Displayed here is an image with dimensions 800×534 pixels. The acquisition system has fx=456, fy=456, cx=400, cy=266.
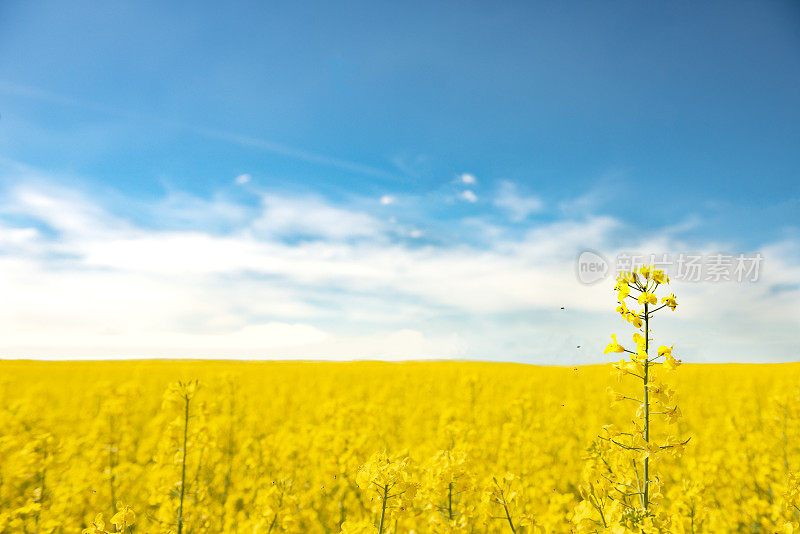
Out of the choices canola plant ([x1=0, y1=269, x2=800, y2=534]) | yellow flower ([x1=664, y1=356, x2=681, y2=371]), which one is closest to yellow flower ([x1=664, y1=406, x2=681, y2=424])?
canola plant ([x1=0, y1=269, x2=800, y2=534])

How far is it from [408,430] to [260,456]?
112 inches

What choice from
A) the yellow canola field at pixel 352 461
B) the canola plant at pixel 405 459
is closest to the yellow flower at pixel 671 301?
the canola plant at pixel 405 459

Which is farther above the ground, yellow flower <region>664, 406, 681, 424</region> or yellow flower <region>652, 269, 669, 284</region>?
yellow flower <region>652, 269, 669, 284</region>

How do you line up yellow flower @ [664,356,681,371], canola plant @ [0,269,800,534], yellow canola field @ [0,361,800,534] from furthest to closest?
yellow canola field @ [0,361,800,534] < canola plant @ [0,269,800,534] < yellow flower @ [664,356,681,371]

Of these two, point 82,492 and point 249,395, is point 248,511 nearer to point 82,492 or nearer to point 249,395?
point 82,492

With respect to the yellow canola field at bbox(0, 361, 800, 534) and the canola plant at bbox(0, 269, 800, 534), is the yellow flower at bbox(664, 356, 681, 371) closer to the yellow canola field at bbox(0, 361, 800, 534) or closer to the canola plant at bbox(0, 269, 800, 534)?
the canola plant at bbox(0, 269, 800, 534)

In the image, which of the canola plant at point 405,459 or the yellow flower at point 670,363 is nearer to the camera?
the yellow flower at point 670,363

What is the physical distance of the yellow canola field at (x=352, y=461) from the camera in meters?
3.56

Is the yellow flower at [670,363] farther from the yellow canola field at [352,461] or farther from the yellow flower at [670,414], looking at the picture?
the yellow canola field at [352,461]

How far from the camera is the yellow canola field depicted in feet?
11.7

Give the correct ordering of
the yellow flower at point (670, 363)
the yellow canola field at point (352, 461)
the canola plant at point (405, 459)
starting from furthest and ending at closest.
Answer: the yellow canola field at point (352, 461), the canola plant at point (405, 459), the yellow flower at point (670, 363)

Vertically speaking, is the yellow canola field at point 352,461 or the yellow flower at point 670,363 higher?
the yellow flower at point 670,363

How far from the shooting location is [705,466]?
5.99 m

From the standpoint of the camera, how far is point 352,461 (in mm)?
6141
